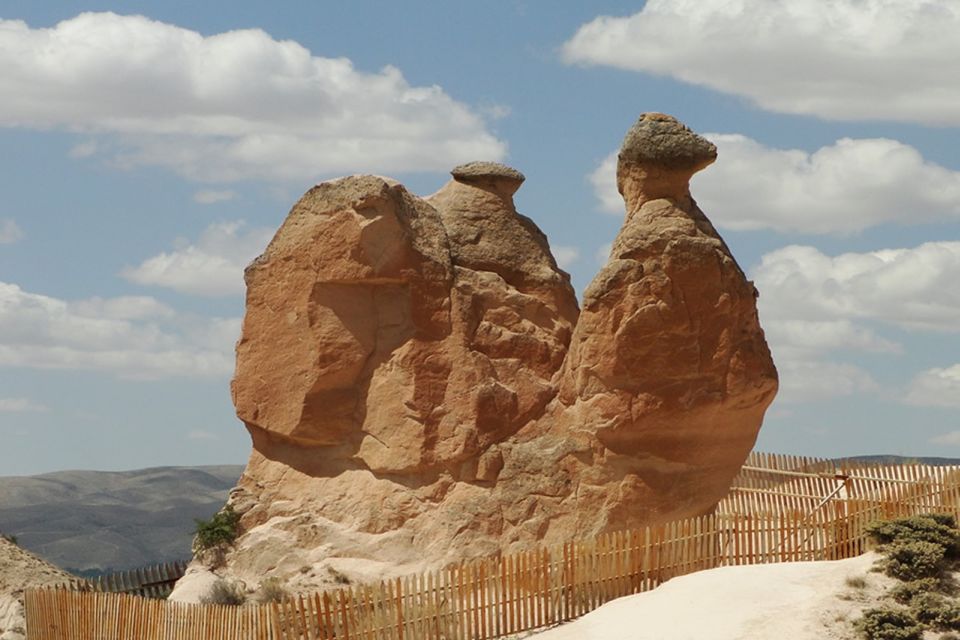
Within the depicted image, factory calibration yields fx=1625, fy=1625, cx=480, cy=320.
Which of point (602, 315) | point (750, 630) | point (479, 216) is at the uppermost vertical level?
point (479, 216)

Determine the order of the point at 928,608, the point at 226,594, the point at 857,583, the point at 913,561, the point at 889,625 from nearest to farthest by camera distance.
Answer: the point at 889,625
the point at 928,608
the point at 857,583
the point at 913,561
the point at 226,594

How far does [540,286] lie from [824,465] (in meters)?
7.99

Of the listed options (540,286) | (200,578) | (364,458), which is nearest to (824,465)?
(540,286)

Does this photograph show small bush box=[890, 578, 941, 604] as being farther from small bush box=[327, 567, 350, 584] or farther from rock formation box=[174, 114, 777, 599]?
small bush box=[327, 567, 350, 584]

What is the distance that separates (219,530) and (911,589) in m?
10.3

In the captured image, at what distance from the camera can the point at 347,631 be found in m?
19.4

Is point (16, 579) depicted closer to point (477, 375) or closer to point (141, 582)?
point (141, 582)

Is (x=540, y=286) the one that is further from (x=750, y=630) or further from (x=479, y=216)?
(x=750, y=630)

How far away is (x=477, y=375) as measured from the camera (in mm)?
23359

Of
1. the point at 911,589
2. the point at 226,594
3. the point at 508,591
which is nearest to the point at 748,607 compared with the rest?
the point at 911,589

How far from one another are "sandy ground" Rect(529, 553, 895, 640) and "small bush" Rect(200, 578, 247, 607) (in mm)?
5054

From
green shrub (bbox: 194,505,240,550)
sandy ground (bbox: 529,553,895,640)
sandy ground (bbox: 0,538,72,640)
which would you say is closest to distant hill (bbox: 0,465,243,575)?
sandy ground (bbox: 0,538,72,640)

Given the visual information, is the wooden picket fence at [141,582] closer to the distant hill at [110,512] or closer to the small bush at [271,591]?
the small bush at [271,591]

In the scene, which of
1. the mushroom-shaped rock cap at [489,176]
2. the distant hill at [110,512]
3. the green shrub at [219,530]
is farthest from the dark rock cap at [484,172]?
the distant hill at [110,512]
